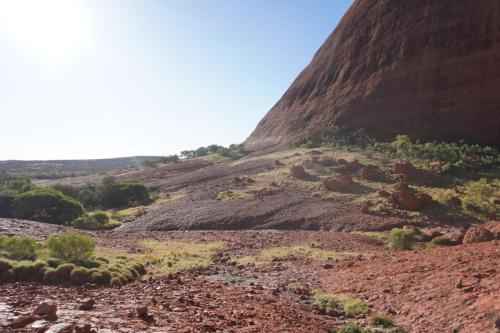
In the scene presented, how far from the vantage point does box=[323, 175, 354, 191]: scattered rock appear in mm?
36844

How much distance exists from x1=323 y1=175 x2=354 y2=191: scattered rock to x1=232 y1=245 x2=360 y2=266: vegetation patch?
47.4ft

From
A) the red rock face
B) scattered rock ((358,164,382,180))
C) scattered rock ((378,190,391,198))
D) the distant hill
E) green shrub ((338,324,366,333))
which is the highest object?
the red rock face

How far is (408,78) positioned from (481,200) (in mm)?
30042

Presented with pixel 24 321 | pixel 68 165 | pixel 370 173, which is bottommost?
pixel 24 321

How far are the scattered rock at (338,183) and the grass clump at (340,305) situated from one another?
24688 millimetres

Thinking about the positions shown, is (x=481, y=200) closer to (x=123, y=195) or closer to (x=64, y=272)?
(x=64, y=272)

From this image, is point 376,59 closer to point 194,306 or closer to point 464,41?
point 464,41

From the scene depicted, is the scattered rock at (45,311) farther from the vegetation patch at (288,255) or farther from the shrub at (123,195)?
the shrub at (123,195)

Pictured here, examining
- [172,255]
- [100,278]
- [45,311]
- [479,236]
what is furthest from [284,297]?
[479,236]

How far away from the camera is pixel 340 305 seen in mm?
11836

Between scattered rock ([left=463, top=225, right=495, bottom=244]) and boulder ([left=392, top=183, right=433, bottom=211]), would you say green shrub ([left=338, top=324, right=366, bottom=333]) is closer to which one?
scattered rock ([left=463, top=225, right=495, bottom=244])

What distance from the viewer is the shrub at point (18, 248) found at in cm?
1667

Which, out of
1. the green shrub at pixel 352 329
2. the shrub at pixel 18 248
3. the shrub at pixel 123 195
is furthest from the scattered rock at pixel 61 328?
the shrub at pixel 123 195

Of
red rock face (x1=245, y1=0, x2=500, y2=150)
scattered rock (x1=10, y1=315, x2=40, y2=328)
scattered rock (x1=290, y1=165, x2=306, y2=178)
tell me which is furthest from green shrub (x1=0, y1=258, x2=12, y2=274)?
red rock face (x1=245, y1=0, x2=500, y2=150)
